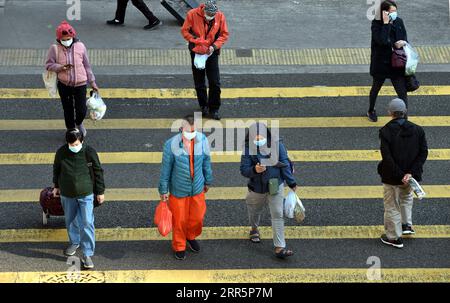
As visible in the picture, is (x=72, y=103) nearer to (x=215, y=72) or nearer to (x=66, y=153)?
(x=215, y=72)

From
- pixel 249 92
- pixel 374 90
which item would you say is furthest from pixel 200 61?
pixel 374 90

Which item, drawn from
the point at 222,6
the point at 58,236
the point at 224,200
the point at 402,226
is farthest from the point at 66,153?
the point at 222,6

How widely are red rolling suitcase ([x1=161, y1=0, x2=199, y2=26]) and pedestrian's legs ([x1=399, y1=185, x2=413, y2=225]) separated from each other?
6.68 m

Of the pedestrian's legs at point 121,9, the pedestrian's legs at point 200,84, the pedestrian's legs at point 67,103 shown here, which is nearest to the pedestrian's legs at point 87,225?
the pedestrian's legs at point 67,103

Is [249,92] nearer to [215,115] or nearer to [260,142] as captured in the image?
[215,115]

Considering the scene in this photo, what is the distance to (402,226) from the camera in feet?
33.8

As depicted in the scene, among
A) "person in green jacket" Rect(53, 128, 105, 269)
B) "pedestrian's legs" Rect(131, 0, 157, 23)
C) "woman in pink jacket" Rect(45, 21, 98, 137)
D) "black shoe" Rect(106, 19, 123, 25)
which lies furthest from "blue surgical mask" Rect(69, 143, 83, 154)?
"black shoe" Rect(106, 19, 123, 25)

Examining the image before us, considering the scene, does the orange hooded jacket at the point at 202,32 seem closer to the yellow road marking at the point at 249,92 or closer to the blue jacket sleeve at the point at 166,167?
the yellow road marking at the point at 249,92

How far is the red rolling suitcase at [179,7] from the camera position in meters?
15.7

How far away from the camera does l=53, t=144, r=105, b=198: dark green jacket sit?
368 inches

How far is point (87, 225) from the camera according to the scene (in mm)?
9531

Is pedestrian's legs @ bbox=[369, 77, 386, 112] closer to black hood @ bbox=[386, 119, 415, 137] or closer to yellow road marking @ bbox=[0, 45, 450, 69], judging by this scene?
yellow road marking @ bbox=[0, 45, 450, 69]

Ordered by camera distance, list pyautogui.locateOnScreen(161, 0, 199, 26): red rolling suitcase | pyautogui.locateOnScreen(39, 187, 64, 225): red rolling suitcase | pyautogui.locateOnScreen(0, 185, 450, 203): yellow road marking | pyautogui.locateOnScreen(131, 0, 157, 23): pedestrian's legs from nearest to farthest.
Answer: pyautogui.locateOnScreen(39, 187, 64, 225): red rolling suitcase, pyautogui.locateOnScreen(0, 185, 450, 203): yellow road marking, pyautogui.locateOnScreen(131, 0, 157, 23): pedestrian's legs, pyautogui.locateOnScreen(161, 0, 199, 26): red rolling suitcase
